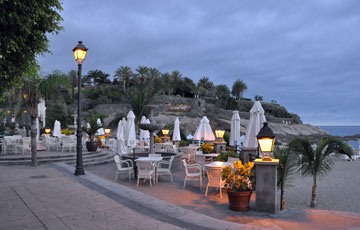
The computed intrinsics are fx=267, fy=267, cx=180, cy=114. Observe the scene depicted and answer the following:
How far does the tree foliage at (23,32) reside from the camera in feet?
Result: 12.2

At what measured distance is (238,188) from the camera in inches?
221

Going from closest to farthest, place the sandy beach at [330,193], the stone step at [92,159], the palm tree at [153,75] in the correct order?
the sandy beach at [330,193] → the stone step at [92,159] → the palm tree at [153,75]

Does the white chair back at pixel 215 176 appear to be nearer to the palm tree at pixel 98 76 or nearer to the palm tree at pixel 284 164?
the palm tree at pixel 284 164

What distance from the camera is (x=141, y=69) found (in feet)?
193

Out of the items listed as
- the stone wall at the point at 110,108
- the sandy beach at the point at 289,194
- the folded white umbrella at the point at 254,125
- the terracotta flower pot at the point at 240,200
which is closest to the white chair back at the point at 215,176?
the sandy beach at the point at 289,194

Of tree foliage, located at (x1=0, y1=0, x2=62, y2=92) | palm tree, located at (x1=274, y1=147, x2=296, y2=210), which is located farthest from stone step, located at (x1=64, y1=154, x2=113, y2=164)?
palm tree, located at (x1=274, y1=147, x2=296, y2=210)

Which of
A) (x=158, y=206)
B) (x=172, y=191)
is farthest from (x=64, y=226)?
(x=172, y=191)

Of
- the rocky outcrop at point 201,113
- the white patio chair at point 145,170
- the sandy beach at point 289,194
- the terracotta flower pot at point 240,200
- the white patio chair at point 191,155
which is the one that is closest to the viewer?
the terracotta flower pot at point 240,200

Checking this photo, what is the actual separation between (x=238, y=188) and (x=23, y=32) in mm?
4813

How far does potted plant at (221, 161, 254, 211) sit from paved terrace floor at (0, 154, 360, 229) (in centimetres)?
19

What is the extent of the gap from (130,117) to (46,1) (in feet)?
30.5

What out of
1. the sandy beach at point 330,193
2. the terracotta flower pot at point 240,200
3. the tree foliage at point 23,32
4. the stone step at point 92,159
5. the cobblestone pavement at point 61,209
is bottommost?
the sandy beach at point 330,193

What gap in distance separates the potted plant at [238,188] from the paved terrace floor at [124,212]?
7.6 inches

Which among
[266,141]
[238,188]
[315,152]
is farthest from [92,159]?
[315,152]
